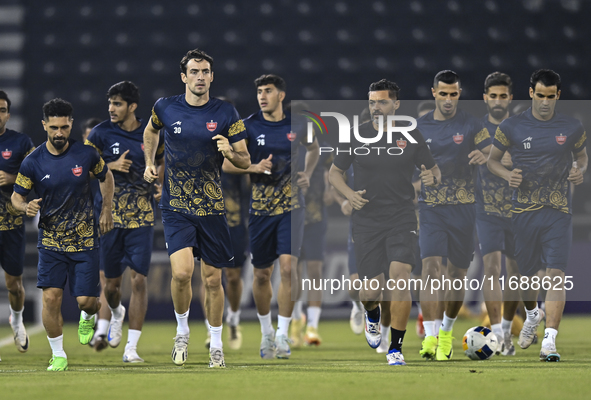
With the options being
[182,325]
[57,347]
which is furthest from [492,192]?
[57,347]

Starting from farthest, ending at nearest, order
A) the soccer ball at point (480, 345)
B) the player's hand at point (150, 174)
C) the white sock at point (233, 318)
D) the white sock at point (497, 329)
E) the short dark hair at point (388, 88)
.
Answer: the white sock at point (233, 318) < the white sock at point (497, 329) < the soccer ball at point (480, 345) < the short dark hair at point (388, 88) < the player's hand at point (150, 174)

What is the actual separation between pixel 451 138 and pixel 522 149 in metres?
0.75

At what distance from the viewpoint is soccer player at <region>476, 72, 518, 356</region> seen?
907 cm

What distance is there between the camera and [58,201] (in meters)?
7.53

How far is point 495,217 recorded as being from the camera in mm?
9297

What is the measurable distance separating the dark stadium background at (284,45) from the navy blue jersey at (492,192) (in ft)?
26.6

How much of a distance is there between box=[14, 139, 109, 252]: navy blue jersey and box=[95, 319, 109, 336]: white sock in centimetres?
218

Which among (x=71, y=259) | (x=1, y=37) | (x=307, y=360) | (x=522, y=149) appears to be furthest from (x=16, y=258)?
(x=1, y=37)

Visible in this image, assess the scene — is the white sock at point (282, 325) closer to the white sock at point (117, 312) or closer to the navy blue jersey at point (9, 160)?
the white sock at point (117, 312)

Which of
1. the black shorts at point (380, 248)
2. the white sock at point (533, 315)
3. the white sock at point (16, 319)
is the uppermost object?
the black shorts at point (380, 248)

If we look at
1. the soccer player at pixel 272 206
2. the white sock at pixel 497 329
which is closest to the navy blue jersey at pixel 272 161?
the soccer player at pixel 272 206

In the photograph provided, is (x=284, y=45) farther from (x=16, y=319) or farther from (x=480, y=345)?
(x=480, y=345)

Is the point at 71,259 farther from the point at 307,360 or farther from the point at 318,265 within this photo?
the point at 318,265

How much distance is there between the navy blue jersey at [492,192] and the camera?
30.5 ft
